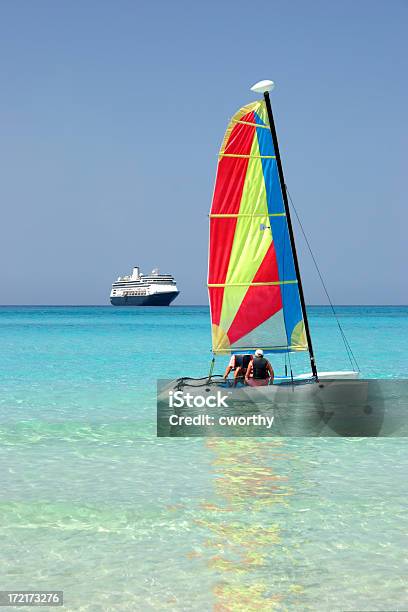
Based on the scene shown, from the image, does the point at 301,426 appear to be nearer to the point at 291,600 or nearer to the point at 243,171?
the point at 243,171

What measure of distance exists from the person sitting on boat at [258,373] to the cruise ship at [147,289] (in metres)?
162

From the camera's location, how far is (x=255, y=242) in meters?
16.0

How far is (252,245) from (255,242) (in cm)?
10

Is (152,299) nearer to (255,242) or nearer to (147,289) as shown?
(147,289)

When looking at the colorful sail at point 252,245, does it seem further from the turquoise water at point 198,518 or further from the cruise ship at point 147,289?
the cruise ship at point 147,289

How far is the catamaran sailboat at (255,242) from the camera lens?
1591cm

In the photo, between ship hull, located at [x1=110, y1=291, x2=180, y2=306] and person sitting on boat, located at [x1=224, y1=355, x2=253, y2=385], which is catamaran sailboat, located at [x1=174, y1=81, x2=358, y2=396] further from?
ship hull, located at [x1=110, y1=291, x2=180, y2=306]

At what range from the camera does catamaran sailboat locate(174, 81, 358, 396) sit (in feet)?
52.2

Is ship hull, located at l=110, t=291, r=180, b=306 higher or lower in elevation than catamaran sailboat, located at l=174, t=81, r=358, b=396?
lower

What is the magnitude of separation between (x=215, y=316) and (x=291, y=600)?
9978mm

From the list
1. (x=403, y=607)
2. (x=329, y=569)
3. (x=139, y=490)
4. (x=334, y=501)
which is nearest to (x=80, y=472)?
(x=139, y=490)

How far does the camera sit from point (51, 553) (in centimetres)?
792

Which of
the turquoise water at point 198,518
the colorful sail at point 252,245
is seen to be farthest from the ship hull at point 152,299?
the turquoise water at point 198,518

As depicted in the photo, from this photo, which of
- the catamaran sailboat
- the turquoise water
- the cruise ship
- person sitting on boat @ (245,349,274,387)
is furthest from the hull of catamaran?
the cruise ship
